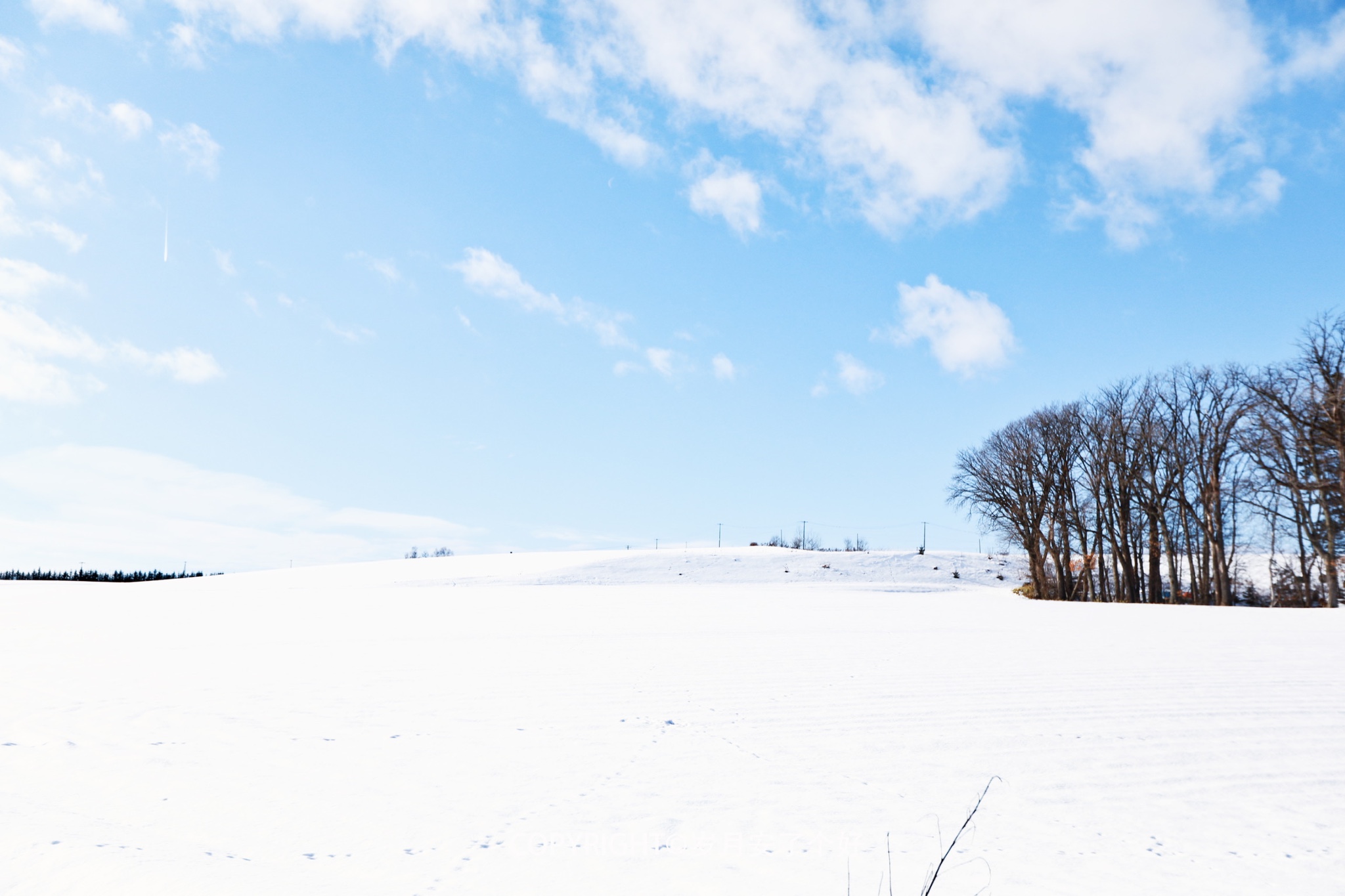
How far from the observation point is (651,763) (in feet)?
15.7

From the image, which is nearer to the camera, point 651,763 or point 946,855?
point 946,855

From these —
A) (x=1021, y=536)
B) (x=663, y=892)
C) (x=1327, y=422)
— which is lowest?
(x=663, y=892)

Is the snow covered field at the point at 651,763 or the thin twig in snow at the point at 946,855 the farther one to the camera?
the snow covered field at the point at 651,763

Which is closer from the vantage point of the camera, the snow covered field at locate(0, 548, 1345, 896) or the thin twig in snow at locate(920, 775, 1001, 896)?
the thin twig in snow at locate(920, 775, 1001, 896)

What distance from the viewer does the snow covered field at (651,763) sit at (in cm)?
331

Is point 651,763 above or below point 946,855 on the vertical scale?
below

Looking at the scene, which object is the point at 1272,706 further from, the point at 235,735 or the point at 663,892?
the point at 235,735

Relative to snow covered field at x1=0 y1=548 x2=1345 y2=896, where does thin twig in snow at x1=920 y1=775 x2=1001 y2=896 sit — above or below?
above

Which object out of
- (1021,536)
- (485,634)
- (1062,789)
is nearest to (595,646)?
(485,634)

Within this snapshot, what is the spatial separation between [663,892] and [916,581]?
1178 inches

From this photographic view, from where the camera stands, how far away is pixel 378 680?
7031 millimetres

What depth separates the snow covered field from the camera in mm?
3314

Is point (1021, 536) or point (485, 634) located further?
point (1021, 536)

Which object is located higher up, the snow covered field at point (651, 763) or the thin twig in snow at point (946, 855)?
the thin twig in snow at point (946, 855)
